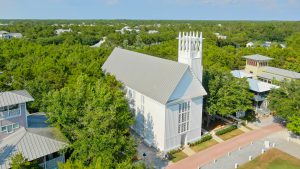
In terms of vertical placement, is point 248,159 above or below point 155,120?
below

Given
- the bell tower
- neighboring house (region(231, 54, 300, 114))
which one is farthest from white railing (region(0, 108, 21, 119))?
neighboring house (region(231, 54, 300, 114))

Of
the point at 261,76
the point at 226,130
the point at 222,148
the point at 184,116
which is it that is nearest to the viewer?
the point at 184,116

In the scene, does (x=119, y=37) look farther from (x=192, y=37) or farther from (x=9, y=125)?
(x=9, y=125)

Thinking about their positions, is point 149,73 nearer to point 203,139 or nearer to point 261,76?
point 203,139

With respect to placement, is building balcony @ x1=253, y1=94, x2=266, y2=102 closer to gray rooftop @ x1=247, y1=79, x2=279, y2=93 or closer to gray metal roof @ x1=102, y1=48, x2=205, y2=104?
gray rooftop @ x1=247, y1=79, x2=279, y2=93

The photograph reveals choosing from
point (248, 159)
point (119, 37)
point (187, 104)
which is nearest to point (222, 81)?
point (187, 104)

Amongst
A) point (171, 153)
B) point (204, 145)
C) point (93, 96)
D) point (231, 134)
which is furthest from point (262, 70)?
point (93, 96)
